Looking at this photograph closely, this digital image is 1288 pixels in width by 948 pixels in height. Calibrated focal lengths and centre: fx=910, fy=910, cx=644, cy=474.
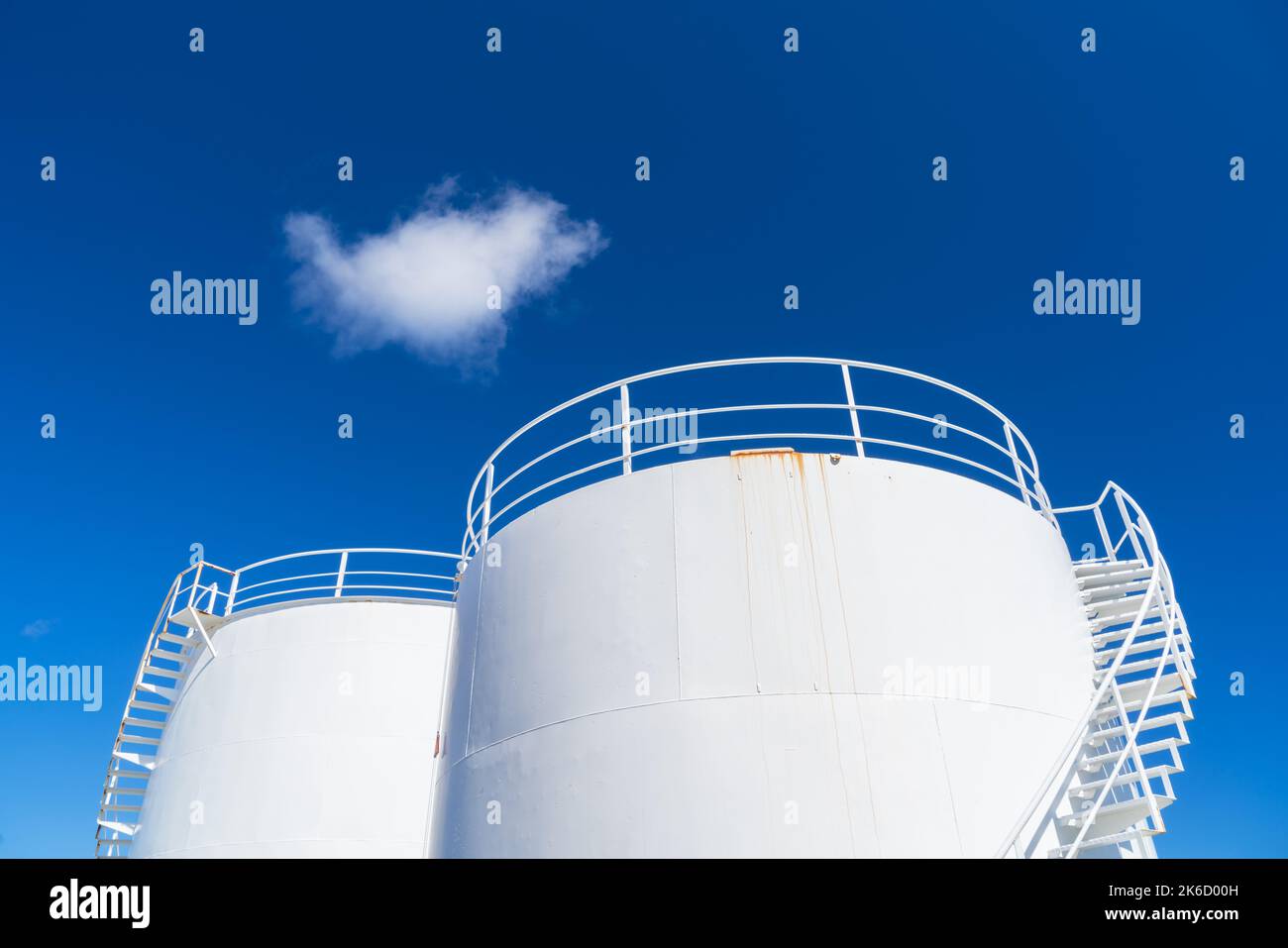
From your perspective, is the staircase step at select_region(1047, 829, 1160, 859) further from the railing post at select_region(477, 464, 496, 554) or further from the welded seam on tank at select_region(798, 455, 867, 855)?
the railing post at select_region(477, 464, 496, 554)

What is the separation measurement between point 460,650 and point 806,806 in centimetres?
423

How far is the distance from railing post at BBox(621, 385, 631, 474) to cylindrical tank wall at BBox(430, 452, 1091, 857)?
0.27m

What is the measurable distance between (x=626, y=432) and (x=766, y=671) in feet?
9.14

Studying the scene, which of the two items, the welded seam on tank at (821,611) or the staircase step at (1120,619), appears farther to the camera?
the staircase step at (1120,619)

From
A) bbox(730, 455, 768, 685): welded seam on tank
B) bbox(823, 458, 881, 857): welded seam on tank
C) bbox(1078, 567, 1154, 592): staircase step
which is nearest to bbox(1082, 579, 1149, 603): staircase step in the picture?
bbox(1078, 567, 1154, 592): staircase step

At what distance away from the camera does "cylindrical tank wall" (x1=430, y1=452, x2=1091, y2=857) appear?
22.5 feet

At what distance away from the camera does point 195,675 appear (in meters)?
15.8

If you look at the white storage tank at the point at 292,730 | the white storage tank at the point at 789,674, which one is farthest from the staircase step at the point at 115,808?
the white storage tank at the point at 789,674

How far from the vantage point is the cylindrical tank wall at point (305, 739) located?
1344 centimetres

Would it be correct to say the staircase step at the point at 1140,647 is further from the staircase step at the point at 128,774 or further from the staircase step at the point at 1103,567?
the staircase step at the point at 128,774

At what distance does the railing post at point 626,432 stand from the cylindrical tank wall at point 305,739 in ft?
19.9

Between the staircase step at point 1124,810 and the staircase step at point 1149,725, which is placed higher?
the staircase step at point 1149,725
